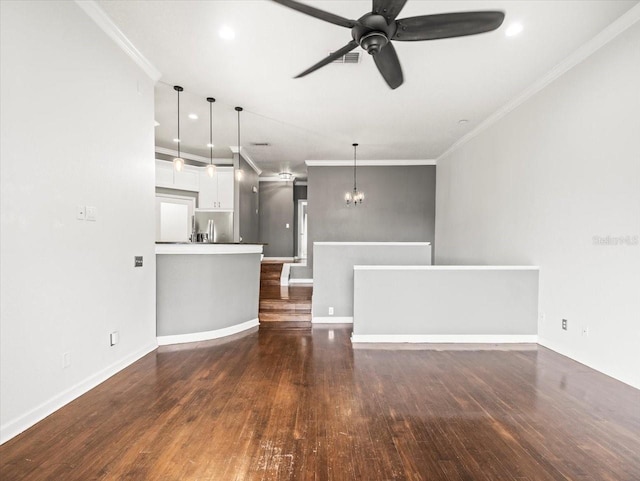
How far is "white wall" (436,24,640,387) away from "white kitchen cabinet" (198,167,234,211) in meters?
5.27

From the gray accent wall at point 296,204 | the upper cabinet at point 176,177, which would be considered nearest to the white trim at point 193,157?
the upper cabinet at point 176,177

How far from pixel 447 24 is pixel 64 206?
3.02 meters

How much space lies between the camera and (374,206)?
7684 millimetres

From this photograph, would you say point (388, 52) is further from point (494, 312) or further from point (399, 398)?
point (494, 312)

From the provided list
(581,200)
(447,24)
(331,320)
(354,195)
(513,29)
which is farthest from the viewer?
(354,195)

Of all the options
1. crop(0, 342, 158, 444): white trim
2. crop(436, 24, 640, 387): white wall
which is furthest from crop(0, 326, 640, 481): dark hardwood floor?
crop(436, 24, 640, 387): white wall

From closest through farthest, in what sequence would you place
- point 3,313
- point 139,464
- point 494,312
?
point 139,464 < point 3,313 < point 494,312

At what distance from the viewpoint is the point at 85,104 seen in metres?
2.61

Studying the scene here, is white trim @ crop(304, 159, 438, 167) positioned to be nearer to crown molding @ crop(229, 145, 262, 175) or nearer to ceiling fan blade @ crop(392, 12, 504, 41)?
crown molding @ crop(229, 145, 262, 175)

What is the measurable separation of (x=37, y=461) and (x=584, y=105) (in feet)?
17.3

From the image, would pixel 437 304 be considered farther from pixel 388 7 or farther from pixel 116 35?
pixel 116 35

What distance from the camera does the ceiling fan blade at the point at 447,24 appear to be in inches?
75.6

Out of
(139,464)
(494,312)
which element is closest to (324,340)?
(494,312)

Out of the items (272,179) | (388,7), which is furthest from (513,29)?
(272,179)
